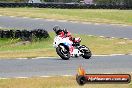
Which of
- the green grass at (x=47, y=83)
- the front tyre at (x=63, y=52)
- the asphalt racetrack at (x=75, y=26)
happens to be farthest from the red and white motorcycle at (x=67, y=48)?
the asphalt racetrack at (x=75, y=26)

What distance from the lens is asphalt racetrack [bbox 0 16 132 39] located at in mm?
28375

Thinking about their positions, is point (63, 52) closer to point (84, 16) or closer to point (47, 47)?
point (47, 47)

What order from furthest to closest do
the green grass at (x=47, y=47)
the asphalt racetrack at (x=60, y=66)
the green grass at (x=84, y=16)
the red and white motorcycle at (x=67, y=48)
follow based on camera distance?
the green grass at (x=84, y=16)
the green grass at (x=47, y=47)
the red and white motorcycle at (x=67, y=48)
the asphalt racetrack at (x=60, y=66)

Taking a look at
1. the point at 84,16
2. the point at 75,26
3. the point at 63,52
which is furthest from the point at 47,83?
the point at 84,16

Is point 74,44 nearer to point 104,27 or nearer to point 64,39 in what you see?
point 64,39

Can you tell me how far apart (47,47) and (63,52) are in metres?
5.49

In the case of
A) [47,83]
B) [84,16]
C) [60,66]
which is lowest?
[84,16]

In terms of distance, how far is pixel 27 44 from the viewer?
2361 centimetres

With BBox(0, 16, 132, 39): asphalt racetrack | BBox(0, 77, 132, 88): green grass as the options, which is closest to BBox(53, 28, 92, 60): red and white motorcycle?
BBox(0, 77, 132, 88): green grass

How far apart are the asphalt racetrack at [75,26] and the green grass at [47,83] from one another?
46.7ft

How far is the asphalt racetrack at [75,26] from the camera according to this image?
93.1 feet

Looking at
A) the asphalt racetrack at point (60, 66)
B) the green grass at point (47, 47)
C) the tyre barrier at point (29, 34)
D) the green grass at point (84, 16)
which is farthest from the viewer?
the green grass at point (84, 16)

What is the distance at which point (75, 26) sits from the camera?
1273 inches

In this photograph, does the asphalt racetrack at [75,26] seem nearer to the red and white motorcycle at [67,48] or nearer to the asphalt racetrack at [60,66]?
the red and white motorcycle at [67,48]
